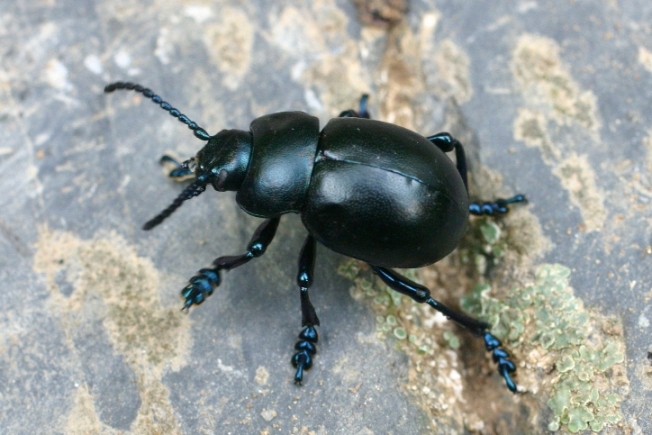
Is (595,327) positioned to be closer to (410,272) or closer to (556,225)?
(556,225)

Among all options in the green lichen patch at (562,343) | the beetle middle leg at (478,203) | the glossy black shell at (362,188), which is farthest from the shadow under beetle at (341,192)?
the beetle middle leg at (478,203)

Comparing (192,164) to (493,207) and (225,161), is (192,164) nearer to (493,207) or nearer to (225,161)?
(225,161)

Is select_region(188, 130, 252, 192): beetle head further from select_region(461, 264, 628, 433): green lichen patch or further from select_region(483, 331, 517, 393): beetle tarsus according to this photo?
select_region(483, 331, 517, 393): beetle tarsus

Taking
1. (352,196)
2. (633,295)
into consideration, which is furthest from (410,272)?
(633,295)

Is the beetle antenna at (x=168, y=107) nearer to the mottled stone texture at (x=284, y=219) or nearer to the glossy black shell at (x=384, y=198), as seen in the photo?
the mottled stone texture at (x=284, y=219)

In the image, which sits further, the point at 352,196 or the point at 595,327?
the point at 595,327

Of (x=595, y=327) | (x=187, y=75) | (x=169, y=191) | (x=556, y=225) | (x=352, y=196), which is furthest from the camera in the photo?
(x=187, y=75)

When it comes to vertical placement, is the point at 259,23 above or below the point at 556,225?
above
